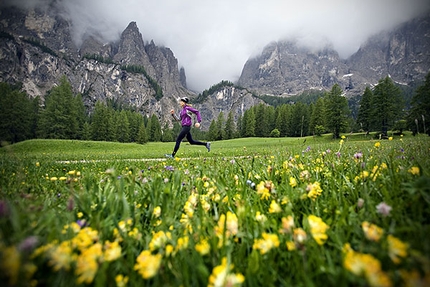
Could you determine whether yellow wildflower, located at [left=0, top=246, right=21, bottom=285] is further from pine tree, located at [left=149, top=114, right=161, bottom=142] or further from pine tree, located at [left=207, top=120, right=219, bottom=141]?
pine tree, located at [left=149, top=114, right=161, bottom=142]

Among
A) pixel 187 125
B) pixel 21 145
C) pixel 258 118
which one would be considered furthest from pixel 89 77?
pixel 187 125

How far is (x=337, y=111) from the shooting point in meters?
45.4

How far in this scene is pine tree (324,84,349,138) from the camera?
45.0 meters

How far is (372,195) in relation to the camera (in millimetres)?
1779

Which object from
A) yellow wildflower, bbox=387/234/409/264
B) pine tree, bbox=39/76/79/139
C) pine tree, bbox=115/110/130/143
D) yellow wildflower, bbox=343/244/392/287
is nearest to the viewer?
yellow wildflower, bbox=343/244/392/287

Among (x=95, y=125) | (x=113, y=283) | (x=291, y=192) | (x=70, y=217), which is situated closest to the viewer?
(x=113, y=283)

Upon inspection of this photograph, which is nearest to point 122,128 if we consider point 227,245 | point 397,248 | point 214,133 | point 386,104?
point 214,133

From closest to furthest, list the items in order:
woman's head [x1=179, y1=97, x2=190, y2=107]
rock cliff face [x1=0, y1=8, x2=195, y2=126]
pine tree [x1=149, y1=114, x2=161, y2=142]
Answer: woman's head [x1=179, y1=97, x2=190, y2=107], pine tree [x1=149, y1=114, x2=161, y2=142], rock cliff face [x1=0, y1=8, x2=195, y2=126]

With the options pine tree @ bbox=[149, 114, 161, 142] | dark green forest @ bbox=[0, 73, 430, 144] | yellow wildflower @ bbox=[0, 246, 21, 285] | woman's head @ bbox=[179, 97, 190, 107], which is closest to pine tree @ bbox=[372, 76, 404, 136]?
dark green forest @ bbox=[0, 73, 430, 144]

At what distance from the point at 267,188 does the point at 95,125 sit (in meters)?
75.1

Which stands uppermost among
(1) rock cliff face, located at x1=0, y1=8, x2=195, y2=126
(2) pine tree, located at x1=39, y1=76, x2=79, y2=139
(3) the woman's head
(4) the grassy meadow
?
(1) rock cliff face, located at x1=0, y1=8, x2=195, y2=126

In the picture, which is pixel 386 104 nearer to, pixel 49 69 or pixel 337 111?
pixel 337 111

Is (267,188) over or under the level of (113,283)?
over

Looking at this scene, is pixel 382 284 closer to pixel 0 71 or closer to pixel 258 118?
pixel 258 118
